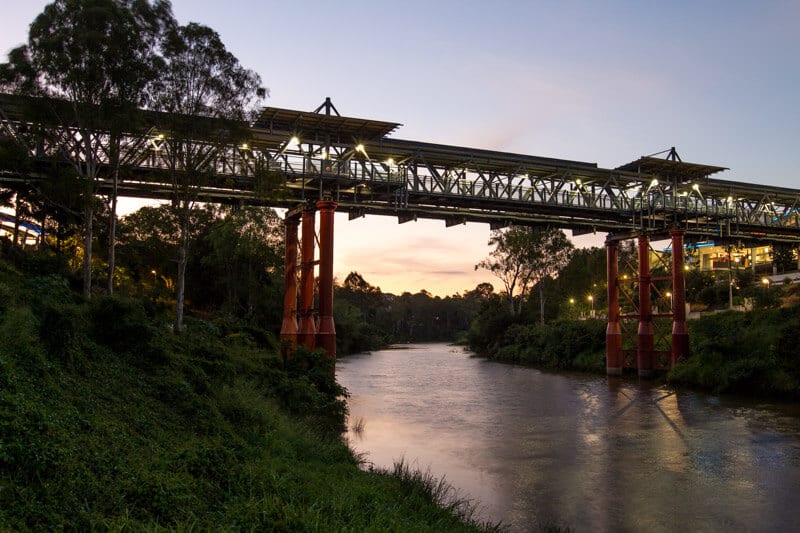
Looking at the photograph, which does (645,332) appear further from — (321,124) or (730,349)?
(321,124)

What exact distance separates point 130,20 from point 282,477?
18.1 meters

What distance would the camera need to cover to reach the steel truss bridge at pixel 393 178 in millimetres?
24828

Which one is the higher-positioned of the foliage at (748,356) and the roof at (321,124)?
the roof at (321,124)

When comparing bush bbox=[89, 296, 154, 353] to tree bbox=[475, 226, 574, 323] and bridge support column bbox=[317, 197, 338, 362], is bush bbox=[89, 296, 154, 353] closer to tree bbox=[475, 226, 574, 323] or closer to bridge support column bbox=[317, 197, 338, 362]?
bridge support column bbox=[317, 197, 338, 362]

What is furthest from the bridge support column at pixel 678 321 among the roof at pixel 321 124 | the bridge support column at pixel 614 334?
the roof at pixel 321 124

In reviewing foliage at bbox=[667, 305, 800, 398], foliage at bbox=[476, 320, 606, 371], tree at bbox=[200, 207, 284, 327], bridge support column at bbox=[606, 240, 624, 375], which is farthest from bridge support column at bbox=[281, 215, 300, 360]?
foliage at bbox=[476, 320, 606, 371]

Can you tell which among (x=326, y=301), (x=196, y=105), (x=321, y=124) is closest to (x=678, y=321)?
(x=326, y=301)

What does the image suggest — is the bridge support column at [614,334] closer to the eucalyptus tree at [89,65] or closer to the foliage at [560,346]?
the foliage at [560,346]

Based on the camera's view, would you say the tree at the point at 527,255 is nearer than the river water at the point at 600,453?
No

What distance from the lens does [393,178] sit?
1373 inches

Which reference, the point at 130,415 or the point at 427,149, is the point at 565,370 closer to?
the point at 427,149

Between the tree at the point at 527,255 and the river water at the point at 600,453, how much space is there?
129 feet

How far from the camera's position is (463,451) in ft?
65.3

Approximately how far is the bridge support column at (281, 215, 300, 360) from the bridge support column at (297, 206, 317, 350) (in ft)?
2.63
